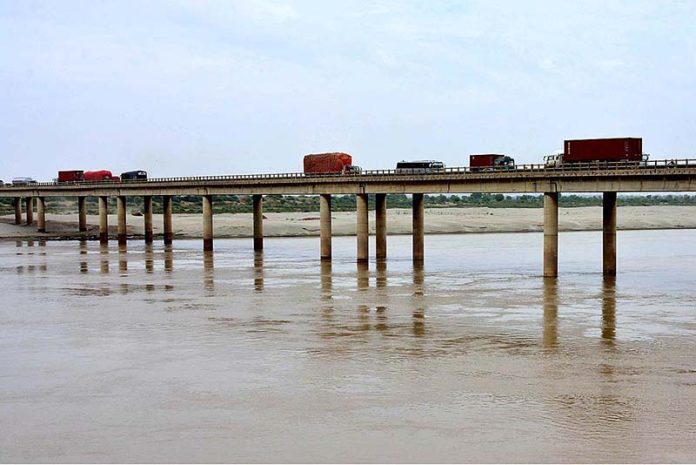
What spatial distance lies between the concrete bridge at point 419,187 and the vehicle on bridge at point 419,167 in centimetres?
69

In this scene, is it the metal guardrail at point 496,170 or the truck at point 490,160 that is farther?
the truck at point 490,160

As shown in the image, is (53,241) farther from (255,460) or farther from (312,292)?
(255,460)

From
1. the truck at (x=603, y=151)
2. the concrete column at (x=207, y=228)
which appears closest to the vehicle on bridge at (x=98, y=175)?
the concrete column at (x=207, y=228)

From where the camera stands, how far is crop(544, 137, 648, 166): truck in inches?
2303

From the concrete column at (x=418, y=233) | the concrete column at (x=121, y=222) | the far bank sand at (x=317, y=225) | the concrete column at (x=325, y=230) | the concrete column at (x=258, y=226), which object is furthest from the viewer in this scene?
the far bank sand at (x=317, y=225)

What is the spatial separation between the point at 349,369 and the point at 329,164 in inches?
2213

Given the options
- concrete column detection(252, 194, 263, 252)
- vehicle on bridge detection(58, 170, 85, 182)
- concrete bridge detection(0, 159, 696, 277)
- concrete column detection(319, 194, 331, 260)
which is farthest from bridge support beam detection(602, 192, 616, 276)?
vehicle on bridge detection(58, 170, 85, 182)

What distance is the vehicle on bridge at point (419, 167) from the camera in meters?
71.3

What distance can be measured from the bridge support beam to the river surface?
4.24 ft

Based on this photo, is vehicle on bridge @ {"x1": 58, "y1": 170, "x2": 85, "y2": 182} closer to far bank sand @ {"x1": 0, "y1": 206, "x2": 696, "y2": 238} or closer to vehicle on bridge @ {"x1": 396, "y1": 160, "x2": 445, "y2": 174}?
far bank sand @ {"x1": 0, "y1": 206, "x2": 696, "y2": 238}

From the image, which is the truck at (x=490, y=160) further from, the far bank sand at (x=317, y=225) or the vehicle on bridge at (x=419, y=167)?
the far bank sand at (x=317, y=225)

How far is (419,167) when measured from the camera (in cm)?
7656

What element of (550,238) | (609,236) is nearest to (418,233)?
(550,238)

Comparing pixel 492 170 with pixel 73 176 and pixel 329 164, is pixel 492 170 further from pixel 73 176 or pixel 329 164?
pixel 73 176
